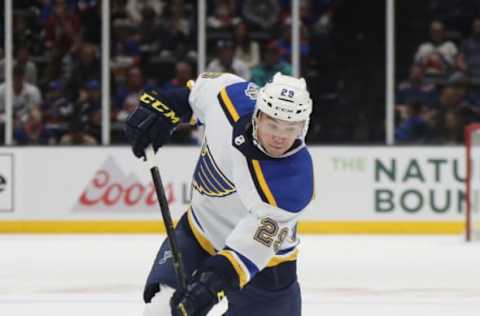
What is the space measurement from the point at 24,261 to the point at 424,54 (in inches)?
160

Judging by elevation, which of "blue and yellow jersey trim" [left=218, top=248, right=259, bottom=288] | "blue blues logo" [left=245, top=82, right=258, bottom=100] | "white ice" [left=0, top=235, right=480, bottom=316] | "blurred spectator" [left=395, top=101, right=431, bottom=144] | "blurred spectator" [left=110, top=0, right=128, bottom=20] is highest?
"blurred spectator" [left=110, top=0, right=128, bottom=20]

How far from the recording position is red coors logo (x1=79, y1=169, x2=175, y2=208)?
1001 cm

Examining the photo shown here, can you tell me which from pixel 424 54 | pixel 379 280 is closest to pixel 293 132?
pixel 379 280

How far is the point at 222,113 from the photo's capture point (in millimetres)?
4102

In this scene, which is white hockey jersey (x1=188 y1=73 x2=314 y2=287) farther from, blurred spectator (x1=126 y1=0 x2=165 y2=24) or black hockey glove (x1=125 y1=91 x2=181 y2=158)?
blurred spectator (x1=126 y1=0 x2=165 y2=24)

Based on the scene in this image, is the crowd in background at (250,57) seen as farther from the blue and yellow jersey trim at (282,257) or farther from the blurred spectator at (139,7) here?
the blue and yellow jersey trim at (282,257)

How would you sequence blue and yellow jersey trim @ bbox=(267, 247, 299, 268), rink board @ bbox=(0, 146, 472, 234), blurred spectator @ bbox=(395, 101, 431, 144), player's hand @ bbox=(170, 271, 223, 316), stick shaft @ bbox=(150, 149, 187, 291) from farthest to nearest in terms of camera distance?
blurred spectator @ bbox=(395, 101, 431, 144) → rink board @ bbox=(0, 146, 472, 234) → blue and yellow jersey trim @ bbox=(267, 247, 299, 268) → stick shaft @ bbox=(150, 149, 187, 291) → player's hand @ bbox=(170, 271, 223, 316)

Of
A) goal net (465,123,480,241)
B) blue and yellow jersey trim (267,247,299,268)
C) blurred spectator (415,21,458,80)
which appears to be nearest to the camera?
blue and yellow jersey trim (267,247,299,268)

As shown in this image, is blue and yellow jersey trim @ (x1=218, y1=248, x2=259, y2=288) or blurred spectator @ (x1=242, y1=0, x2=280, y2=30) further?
blurred spectator @ (x1=242, y1=0, x2=280, y2=30)

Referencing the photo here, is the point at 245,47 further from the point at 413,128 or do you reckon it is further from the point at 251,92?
the point at 251,92

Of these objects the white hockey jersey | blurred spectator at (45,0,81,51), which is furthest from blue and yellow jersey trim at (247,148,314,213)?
blurred spectator at (45,0,81,51)

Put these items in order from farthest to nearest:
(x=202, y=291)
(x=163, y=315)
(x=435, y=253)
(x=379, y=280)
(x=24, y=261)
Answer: (x=435, y=253)
(x=24, y=261)
(x=379, y=280)
(x=163, y=315)
(x=202, y=291)

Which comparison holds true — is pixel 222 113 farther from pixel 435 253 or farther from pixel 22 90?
pixel 22 90

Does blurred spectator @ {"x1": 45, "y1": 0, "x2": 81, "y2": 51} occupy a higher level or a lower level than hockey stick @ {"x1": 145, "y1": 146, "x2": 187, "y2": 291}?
higher
